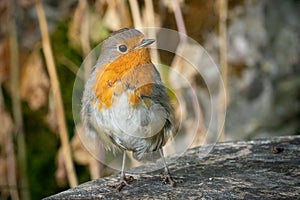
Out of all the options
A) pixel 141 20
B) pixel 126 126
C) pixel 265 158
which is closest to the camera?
pixel 126 126

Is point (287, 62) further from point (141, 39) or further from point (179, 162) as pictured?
point (141, 39)

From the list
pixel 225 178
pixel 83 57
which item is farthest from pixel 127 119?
pixel 83 57

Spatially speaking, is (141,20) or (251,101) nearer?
(141,20)

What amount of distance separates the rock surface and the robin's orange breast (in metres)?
0.37

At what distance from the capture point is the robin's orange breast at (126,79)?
2.83 metres

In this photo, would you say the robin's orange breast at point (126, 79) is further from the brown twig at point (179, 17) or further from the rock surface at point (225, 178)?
the brown twig at point (179, 17)

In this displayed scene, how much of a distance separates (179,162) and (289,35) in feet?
8.21

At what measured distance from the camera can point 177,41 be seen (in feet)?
17.4

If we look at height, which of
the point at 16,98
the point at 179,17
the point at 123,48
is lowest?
the point at 16,98

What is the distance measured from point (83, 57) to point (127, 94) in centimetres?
263

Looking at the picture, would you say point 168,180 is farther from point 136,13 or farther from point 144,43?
point 136,13

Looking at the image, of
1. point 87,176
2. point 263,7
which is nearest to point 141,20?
point 263,7

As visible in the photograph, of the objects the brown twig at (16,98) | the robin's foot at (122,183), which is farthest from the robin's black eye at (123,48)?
the brown twig at (16,98)

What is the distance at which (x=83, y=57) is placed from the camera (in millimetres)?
5406
